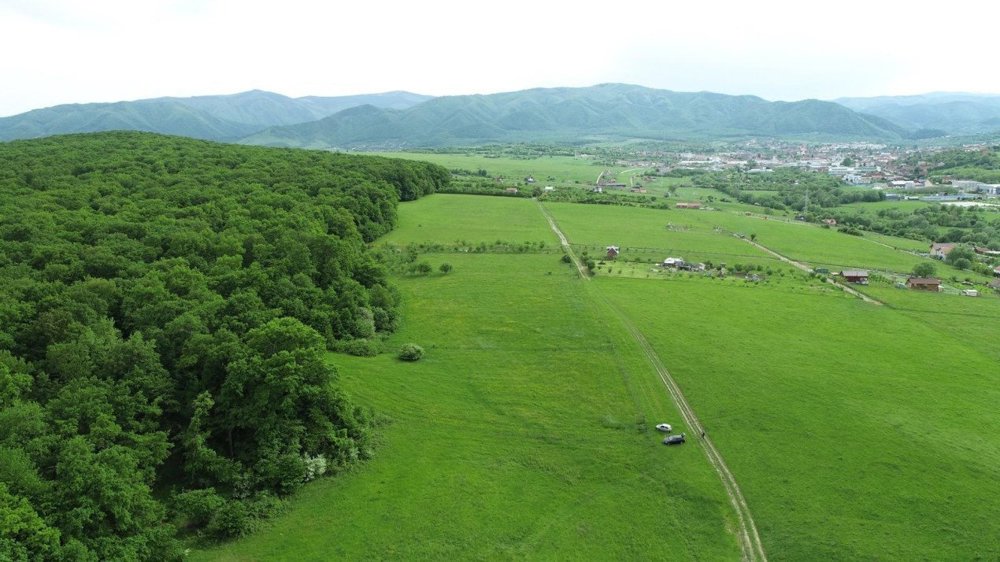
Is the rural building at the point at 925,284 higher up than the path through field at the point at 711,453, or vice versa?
the rural building at the point at 925,284

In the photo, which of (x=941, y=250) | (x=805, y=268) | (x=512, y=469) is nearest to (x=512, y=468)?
(x=512, y=469)

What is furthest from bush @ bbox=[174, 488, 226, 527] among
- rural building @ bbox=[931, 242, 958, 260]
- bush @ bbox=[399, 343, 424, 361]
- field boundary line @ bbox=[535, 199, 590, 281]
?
rural building @ bbox=[931, 242, 958, 260]

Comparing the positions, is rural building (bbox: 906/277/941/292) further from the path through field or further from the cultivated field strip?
the cultivated field strip

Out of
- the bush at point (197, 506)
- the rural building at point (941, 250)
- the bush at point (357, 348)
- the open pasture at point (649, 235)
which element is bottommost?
the bush at point (197, 506)

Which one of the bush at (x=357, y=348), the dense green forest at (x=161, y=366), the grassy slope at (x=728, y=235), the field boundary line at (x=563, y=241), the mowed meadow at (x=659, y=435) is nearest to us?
the dense green forest at (x=161, y=366)

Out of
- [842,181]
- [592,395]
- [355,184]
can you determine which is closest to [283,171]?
[355,184]

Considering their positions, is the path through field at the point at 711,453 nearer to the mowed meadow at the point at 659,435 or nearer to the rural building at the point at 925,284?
the mowed meadow at the point at 659,435

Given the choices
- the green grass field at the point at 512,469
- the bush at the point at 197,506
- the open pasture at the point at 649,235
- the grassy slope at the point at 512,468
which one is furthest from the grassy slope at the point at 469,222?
the bush at the point at 197,506

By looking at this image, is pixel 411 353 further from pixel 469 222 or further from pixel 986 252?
pixel 986 252
